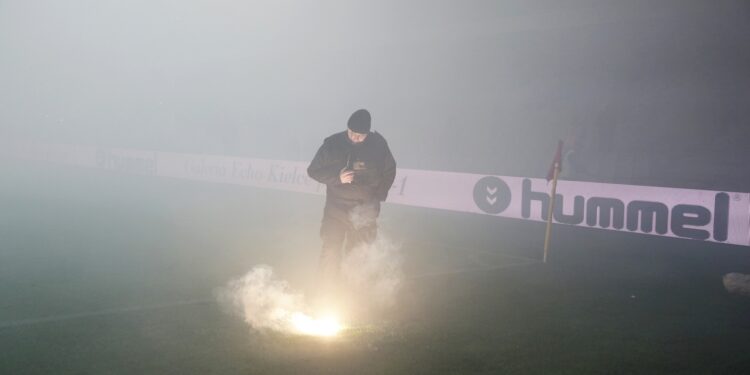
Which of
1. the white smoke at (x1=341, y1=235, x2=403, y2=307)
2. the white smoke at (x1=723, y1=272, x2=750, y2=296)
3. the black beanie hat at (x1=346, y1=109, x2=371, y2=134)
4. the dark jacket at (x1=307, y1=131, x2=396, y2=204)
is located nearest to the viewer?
the black beanie hat at (x1=346, y1=109, x2=371, y2=134)

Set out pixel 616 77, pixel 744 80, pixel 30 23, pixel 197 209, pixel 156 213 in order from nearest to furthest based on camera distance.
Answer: pixel 156 213
pixel 197 209
pixel 744 80
pixel 616 77
pixel 30 23

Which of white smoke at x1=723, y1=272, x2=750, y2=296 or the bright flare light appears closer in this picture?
the bright flare light

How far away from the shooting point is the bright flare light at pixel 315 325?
5.76 m

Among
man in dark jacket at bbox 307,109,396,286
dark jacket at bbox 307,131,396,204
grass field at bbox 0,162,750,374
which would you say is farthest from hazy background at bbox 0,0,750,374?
dark jacket at bbox 307,131,396,204

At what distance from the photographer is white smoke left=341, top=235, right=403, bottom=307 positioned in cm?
696

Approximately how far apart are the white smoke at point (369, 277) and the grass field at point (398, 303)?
30 centimetres

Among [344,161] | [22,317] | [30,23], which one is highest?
[30,23]

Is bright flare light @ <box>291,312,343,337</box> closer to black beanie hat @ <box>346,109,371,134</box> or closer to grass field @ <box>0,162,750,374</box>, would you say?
grass field @ <box>0,162,750,374</box>

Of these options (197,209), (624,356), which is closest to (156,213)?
(197,209)

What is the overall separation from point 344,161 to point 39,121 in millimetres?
44593

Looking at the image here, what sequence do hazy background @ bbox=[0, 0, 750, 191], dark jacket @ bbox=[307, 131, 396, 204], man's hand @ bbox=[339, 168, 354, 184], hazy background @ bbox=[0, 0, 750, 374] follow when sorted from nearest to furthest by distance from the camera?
hazy background @ bbox=[0, 0, 750, 374], man's hand @ bbox=[339, 168, 354, 184], dark jacket @ bbox=[307, 131, 396, 204], hazy background @ bbox=[0, 0, 750, 191]

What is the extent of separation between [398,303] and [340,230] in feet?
3.86

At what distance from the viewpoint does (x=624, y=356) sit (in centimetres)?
530

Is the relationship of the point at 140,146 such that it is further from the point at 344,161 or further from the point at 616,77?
the point at 344,161
